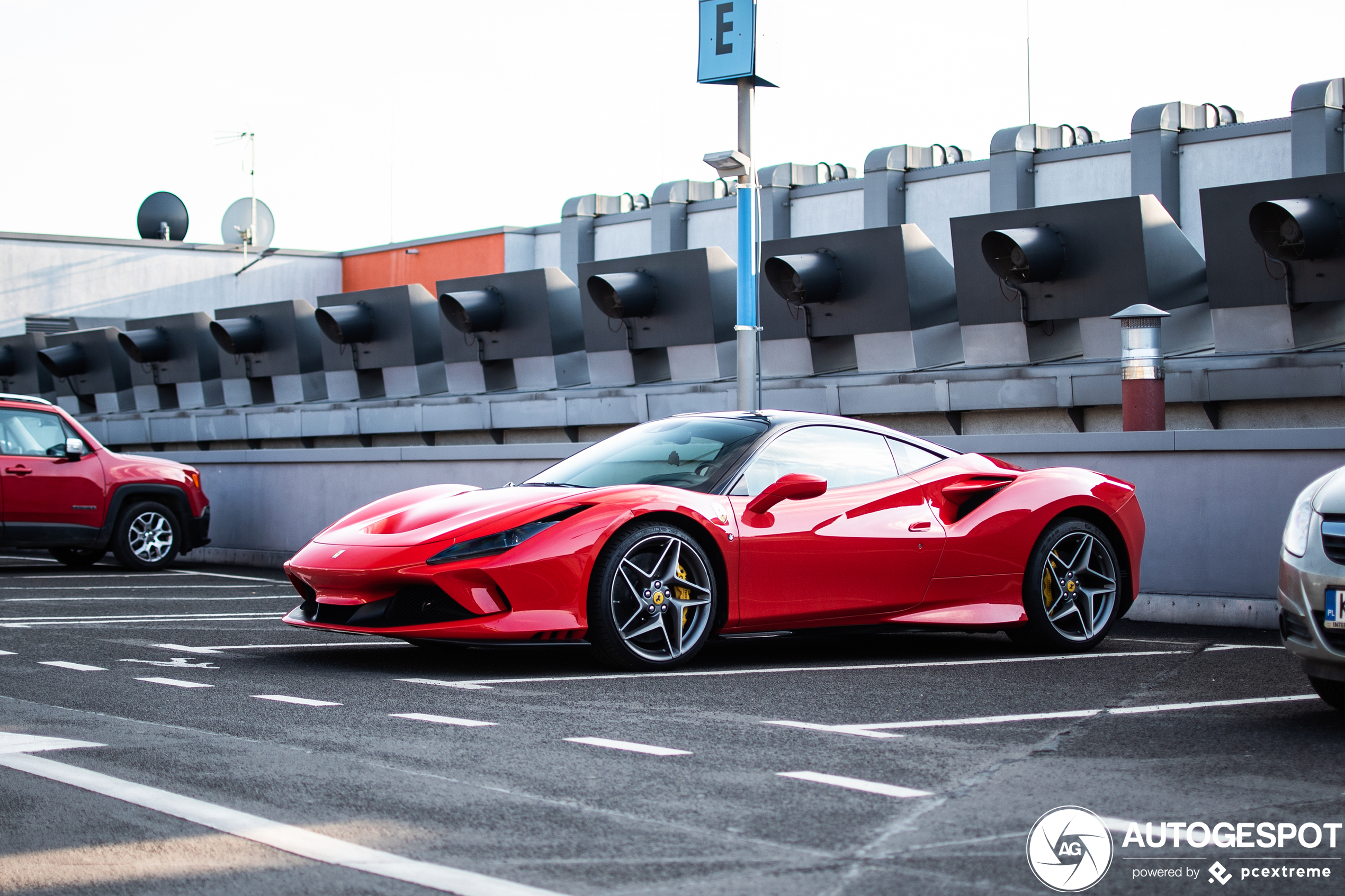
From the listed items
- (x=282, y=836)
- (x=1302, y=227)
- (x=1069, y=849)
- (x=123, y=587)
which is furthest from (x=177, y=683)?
(x=1302, y=227)

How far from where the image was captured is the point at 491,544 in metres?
6.57

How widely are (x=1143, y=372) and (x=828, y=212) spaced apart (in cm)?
2162

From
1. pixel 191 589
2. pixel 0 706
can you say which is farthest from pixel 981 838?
pixel 191 589

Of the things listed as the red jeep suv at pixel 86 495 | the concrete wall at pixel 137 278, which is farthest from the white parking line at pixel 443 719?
the concrete wall at pixel 137 278

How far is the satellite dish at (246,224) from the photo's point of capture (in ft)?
124

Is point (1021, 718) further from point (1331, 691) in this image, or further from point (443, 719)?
point (443, 719)

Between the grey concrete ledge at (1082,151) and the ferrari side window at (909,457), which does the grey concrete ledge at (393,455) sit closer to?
the ferrari side window at (909,457)

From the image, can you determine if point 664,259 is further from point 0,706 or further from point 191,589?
point 0,706

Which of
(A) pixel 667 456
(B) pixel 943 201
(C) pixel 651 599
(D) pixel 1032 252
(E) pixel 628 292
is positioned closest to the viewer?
(C) pixel 651 599

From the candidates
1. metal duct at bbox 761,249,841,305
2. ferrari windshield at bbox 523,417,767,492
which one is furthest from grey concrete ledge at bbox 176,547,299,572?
ferrari windshield at bbox 523,417,767,492

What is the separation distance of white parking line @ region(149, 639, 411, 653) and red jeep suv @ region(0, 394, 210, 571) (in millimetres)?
6550

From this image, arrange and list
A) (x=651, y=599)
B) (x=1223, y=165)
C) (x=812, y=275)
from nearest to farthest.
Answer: (x=651, y=599)
(x=812, y=275)
(x=1223, y=165)

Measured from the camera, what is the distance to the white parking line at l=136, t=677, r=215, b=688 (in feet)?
20.6

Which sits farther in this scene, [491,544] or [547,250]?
[547,250]
